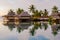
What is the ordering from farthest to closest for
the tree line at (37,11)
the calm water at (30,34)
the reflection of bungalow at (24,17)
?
the reflection of bungalow at (24,17)
the tree line at (37,11)
the calm water at (30,34)

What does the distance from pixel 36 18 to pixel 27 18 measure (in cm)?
28

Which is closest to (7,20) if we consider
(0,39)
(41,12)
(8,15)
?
(8,15)

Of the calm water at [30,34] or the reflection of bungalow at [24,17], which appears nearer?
the calm water at [30,34]

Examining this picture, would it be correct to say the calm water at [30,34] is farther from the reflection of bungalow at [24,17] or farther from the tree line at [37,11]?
the reflection of bungalow at [24,17]

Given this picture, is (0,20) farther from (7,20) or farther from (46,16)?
(46,16)

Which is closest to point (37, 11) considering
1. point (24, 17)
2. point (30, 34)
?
point (24, 17)

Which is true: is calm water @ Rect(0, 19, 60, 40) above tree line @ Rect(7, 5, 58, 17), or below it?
below

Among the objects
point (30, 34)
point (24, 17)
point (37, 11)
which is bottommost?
point (30, 34)

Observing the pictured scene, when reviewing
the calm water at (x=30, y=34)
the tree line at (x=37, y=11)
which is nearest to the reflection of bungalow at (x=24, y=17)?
the tree line at (x=37, y=11)

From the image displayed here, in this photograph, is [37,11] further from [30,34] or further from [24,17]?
[30,34]

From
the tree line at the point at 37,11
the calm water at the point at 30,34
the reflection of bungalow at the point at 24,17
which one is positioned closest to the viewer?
the calm water at the point at 30,34

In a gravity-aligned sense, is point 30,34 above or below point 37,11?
below

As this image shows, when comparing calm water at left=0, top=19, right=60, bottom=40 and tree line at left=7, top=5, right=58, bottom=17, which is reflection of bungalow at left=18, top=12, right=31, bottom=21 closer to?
tree line at left=7, top=5, right=58, bottom=17

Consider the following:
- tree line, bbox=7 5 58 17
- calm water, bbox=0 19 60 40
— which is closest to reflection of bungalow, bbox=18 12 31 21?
tree line, bbox=7 5 58 17
